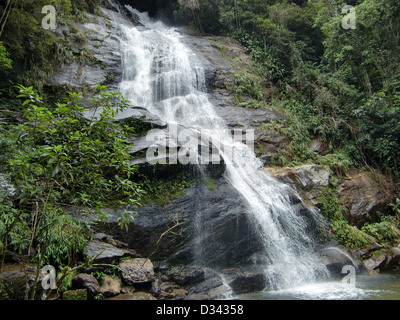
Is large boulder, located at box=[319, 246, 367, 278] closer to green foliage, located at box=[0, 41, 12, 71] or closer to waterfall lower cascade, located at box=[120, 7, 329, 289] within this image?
waterfall lower cascade, located at box=[120, 7, 329, 289]

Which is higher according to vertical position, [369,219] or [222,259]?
[369,219]

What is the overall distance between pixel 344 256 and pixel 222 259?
160 inches

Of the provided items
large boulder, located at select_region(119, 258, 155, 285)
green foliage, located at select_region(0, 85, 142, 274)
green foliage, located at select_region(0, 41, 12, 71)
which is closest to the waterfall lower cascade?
large boulder, located at select_region(119, 258, 155, 285)

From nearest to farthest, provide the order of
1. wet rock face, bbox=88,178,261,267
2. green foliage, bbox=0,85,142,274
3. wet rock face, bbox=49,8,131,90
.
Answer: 1. green foliage, bbox=0,85,142,274
2. wet rock face, bbox=88,178,261,267
3. wet rock face, bbox=49,8,131,90

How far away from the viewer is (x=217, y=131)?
456 inches

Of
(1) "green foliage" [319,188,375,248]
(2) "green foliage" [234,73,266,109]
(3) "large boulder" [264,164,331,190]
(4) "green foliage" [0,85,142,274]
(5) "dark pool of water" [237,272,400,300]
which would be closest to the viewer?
(4) "green foliage" [0,85,142,274]

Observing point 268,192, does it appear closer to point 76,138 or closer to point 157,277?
point 157,277

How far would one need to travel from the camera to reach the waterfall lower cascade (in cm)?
751

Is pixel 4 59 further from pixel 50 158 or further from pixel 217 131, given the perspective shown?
pixel 217 131

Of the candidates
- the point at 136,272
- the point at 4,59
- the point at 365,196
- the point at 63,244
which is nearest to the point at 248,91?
the point at 365,196

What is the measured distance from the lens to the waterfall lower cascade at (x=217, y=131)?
751cm

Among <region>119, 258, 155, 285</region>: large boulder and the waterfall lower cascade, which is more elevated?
the waterfall lower cascade

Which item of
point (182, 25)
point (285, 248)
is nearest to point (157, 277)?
point (285, 248)

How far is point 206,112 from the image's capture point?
12.5 m
